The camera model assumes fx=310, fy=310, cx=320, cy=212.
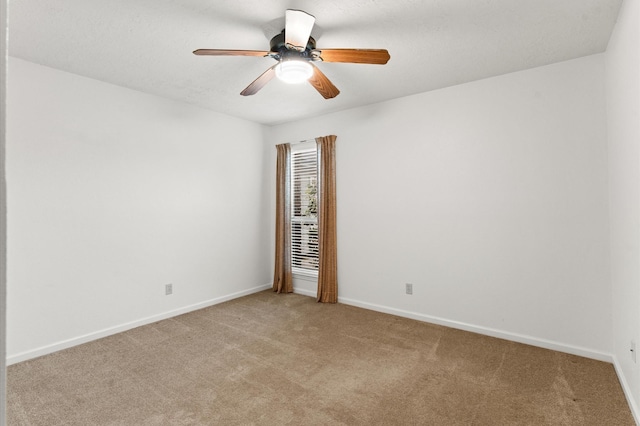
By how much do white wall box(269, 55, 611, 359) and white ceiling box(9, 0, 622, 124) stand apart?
0.35m

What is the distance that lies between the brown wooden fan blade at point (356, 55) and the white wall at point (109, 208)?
241cm

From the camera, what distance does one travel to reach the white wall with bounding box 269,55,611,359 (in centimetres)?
270

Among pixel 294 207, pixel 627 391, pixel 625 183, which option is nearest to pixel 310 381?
pixel 627 391

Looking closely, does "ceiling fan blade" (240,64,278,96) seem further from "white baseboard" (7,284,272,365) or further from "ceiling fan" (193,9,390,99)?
"white baseboard" (7,284,272,365)

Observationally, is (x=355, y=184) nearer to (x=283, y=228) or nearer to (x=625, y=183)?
(x=283, y=228)

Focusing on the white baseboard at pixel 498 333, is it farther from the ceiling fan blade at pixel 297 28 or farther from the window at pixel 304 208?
Result: the ceiling fan blade at pixel 297 28

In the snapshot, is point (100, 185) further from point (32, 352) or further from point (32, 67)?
point (32, 352)

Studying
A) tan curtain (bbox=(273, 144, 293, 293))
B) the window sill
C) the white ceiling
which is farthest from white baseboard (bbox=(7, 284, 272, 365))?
the white ceiling

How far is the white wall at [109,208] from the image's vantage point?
271 centimetres

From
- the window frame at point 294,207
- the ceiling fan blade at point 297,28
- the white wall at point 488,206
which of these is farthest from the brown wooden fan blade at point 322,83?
the window frame at point 294,207

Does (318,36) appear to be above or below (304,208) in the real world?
above

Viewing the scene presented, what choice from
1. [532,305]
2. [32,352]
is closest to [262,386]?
[32,352]

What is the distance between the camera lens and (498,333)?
3.09 metres

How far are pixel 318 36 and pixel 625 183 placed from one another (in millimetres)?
2376
